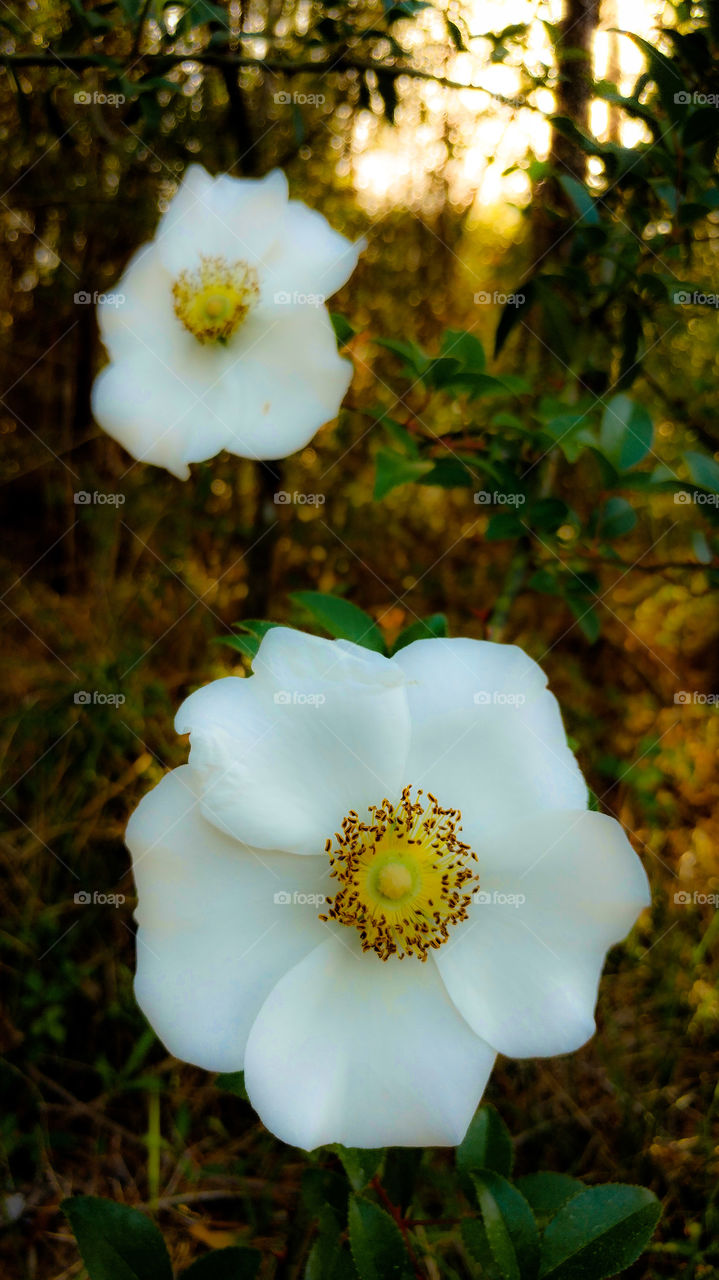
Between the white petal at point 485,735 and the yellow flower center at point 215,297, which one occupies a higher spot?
the yellow flower center at point 215,297

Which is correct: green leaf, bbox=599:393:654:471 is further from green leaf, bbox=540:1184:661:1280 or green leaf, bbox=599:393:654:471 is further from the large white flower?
green leaf, bbox=540:1184:661:1280

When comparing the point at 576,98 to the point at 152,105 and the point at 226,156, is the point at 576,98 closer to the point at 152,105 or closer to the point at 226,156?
the point at 152,105

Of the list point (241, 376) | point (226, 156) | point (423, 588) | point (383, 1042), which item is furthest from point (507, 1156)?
point (226, 156)

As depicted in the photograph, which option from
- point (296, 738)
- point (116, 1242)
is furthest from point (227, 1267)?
point (296, 738)

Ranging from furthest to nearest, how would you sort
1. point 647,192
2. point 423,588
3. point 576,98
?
point 423,588, point 576,98, point 647,192

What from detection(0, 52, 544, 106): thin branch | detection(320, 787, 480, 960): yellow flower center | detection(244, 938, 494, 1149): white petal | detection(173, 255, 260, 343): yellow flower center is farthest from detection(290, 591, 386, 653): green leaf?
detection(0, 52, 544, 106): thin branch

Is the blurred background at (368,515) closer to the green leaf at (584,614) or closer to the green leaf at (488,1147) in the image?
the green leaf at (584,614)

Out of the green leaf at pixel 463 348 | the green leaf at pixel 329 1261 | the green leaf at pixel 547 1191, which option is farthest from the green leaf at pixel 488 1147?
the green leaf at pixel 463 348
